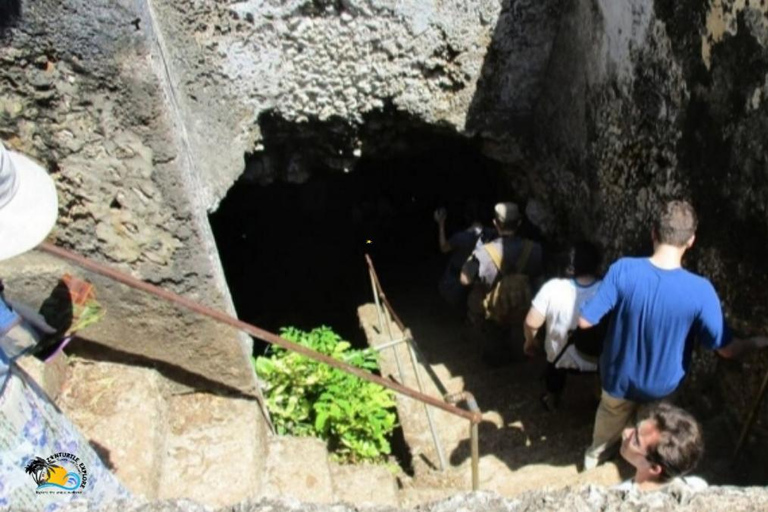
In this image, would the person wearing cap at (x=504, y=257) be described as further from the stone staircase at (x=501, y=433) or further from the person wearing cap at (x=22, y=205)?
the person wearing cap at (x=22, y=205)

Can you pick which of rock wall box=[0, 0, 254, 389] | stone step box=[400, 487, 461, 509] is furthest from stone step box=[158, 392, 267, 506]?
stone step box=[400, 487, 461, 509]

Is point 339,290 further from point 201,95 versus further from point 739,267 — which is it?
point 739,267

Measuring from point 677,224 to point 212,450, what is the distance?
2.41 metres

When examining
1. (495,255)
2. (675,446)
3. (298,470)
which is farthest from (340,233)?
(675,446)

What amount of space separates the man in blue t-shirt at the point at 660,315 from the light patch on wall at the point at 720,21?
32.2 inches

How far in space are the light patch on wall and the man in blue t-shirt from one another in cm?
82

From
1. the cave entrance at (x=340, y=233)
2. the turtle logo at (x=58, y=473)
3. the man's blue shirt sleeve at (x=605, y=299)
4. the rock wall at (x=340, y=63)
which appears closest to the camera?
the turtle logo at (x=58, y=473)

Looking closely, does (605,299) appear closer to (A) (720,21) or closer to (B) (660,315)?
(B) (660,315)

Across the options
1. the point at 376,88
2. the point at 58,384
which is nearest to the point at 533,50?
the point at 376,88

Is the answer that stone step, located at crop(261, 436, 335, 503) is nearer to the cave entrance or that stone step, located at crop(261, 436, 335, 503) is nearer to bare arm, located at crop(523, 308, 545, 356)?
bare arm, located at crop(523, 308, 545, 356)

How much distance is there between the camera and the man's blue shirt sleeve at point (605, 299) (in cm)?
329

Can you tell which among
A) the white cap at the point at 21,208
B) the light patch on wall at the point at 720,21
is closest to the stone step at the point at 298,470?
the white cap at the point at 21,208

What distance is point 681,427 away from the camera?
255 centimetres

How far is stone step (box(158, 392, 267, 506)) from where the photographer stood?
11.7 ft
